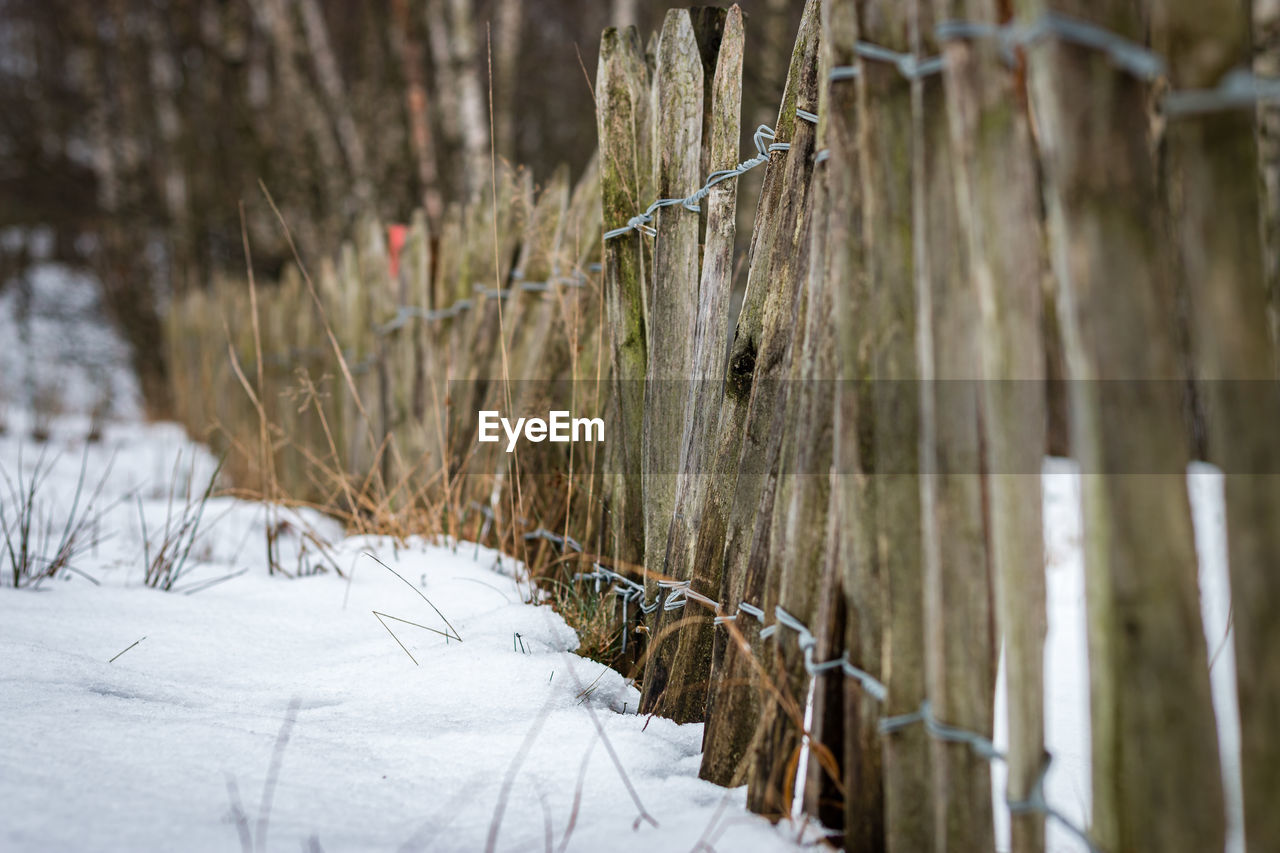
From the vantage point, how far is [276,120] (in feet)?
34.9

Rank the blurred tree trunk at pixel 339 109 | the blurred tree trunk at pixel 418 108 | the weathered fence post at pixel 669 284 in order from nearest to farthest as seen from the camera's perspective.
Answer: the weathered fence post at pixel 669 284 < the blurred tree trunk at pixel 418 108 < the blurred tree trunk at pixel 339 109

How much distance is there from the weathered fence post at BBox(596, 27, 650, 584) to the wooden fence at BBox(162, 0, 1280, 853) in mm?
74

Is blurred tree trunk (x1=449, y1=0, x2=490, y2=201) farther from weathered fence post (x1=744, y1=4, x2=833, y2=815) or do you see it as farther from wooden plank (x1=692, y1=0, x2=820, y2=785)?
weathered fence post (x1=744, y1=4, x2=833, y2=815)

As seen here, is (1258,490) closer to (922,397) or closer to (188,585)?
(922,397)

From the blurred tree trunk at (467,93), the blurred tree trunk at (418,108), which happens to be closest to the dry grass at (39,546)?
the blurred tree trunk at (467,93)

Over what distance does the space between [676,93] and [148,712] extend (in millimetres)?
1630

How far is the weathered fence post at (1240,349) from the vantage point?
2.19 feet

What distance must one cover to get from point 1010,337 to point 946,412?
0.41 feet

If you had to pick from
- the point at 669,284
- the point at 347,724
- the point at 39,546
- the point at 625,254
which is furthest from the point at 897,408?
the point at 39,546

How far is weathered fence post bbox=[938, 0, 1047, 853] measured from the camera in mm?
814

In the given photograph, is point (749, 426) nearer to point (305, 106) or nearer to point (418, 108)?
point (418, 108)

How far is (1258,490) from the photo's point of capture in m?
0.67

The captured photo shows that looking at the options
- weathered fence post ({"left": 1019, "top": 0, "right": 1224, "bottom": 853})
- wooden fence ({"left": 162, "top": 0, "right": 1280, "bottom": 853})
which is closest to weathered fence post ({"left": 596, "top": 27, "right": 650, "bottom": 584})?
wooden fence ({"left": 162, "top": 0, "right": 1280, "bottom": 853})

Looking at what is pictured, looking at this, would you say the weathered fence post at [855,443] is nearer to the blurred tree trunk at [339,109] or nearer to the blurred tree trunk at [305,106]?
the blurred tree trunk at [339,109]
